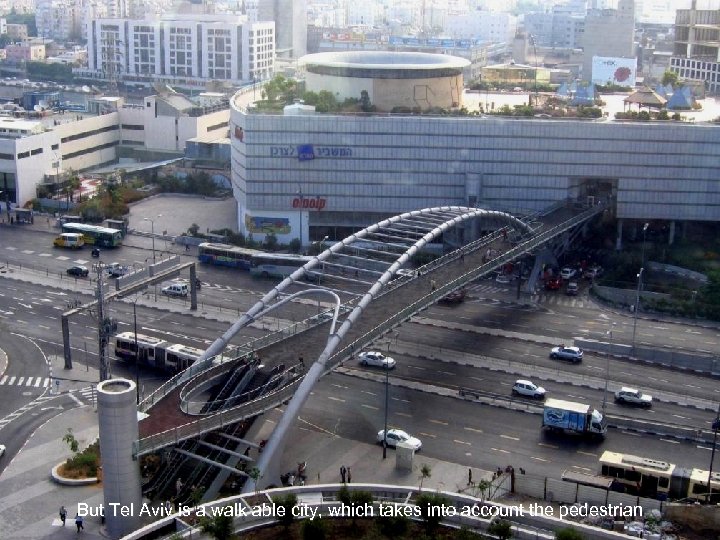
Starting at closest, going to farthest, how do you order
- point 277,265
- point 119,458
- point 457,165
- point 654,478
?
point 119,458 < point 654,478 < point 277,265 < point 457,165

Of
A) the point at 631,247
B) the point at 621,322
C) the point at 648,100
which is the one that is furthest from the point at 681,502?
the point at 648,100

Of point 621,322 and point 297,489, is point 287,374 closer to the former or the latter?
point 297,489

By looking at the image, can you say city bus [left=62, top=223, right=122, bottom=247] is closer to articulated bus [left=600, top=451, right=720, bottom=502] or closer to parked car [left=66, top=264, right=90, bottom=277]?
parked car [left=66, top=264, right=90, bottom=277]

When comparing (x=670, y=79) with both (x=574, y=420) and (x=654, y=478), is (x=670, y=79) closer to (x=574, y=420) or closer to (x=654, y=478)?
(x=574, y=420)

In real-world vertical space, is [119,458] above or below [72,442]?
above

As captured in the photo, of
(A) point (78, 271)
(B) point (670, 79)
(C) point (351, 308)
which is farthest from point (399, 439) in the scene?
(B) point (670, 79)

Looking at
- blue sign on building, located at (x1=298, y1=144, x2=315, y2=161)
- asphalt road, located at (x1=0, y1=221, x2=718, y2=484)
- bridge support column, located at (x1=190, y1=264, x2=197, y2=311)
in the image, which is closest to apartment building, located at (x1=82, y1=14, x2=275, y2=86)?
blue sign on building, located at (x1=298, y1=144, x2=315, y2=161)
